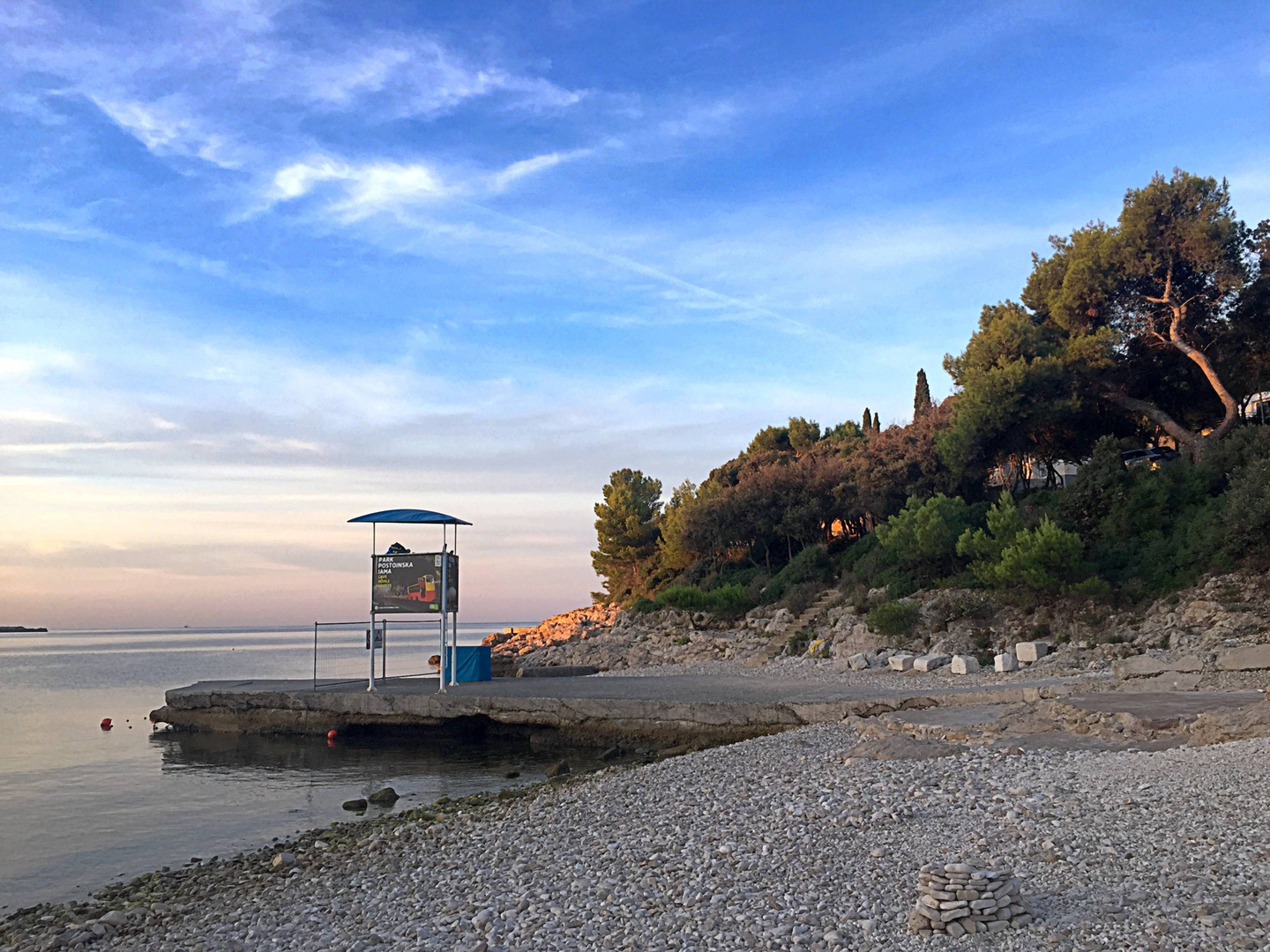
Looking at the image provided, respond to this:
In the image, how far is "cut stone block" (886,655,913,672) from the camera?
716 inches

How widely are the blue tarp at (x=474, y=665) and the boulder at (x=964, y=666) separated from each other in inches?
387

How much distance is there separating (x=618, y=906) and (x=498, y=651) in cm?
3667

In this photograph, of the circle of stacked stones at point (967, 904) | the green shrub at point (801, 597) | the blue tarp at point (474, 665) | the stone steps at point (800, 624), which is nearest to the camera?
the circle of stacked stones at point (967, 904)

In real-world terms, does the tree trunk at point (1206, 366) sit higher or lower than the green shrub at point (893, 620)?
higher

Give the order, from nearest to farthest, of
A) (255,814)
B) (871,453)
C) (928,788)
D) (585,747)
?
(928,788) → (255,814) → (585,747) → (871,453)

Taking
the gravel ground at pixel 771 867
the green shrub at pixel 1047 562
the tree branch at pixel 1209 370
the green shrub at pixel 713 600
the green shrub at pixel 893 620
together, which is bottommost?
the gravel ground at pixel 771 867

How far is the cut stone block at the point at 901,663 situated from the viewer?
59.7 ft

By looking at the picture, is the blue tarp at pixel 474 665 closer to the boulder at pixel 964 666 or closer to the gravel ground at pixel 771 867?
the boulder at pixel 964 666

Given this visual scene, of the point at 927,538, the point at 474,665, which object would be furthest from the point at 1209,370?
the point at 474,665

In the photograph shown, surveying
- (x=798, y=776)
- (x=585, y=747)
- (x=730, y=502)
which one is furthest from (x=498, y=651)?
(x=798, y=776)

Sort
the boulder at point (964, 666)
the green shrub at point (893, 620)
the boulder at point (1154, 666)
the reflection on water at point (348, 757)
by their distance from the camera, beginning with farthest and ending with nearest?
the green shrub at point (893, 620) → the boulder at point (964, 666) → the reflection on water at point (348, 757) → the boulder at point (1154, 666)

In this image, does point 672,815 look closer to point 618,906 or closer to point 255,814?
point 618,906

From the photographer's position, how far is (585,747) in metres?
15.3

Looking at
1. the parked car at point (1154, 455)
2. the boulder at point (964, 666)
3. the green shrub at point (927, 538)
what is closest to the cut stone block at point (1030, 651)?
the boulder at point (964, 666)
